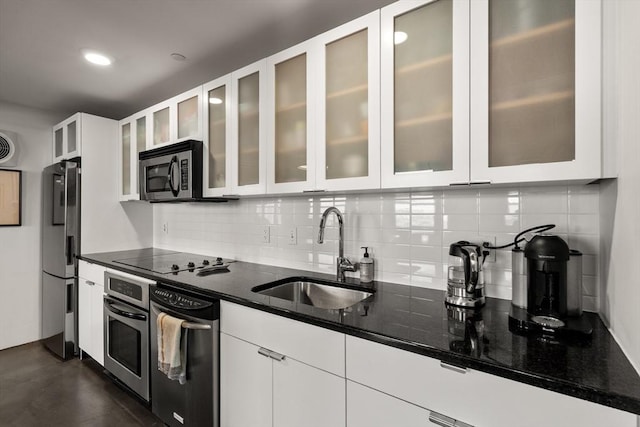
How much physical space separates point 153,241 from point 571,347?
3595mm

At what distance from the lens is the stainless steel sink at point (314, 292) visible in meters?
1.75

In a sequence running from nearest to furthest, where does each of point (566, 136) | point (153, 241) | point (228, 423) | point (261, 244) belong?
point (566, 136) → point (228, 423) → point (261, 244) → point (153, 241)

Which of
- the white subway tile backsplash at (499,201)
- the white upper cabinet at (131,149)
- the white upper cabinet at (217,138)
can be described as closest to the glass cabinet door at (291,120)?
the white upper cabinet at (217,138)

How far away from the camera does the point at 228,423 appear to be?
61.9 inches

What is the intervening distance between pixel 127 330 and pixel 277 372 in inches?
57.1

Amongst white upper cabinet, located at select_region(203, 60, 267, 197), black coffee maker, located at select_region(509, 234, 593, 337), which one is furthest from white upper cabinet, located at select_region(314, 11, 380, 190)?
black coffee maker, located at select_region(509, 234, 593, 337)

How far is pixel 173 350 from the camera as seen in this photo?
1708 mm

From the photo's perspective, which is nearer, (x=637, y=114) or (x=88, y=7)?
(x=637, y=114)

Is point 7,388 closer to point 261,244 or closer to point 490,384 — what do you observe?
point 261,244

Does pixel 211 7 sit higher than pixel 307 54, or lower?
higher

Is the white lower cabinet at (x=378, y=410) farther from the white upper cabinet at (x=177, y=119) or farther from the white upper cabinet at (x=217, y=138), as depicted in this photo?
the white upper cabinet at (x=177, y=119)

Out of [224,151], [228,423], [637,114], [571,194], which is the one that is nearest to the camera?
[637,114]

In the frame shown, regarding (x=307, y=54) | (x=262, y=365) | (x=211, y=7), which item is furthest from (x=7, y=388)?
(x=307, y=54)

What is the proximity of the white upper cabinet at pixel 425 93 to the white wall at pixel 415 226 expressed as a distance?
320mm
